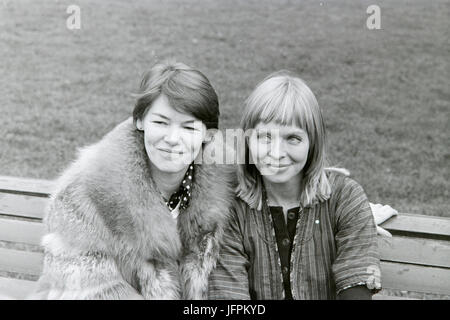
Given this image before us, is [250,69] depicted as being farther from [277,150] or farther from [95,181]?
[95,181]

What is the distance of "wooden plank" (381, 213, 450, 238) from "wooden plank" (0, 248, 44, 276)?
72.4 inches

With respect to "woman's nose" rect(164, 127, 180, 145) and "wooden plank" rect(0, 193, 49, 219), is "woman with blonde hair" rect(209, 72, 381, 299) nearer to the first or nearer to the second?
"woman's nose" rect(164, 127, 180, 145)

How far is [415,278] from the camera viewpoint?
2.90m

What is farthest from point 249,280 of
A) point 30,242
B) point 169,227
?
point 30,242

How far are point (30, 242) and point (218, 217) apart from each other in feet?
3.96

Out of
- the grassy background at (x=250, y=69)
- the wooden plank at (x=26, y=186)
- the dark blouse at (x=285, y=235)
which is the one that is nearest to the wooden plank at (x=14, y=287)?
the wooden plank at (x=26, y=186)

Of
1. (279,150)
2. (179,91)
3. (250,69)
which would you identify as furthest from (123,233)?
(250,69)

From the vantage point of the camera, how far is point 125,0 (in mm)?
7652

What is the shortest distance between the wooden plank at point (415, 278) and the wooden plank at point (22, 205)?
6.01 feet

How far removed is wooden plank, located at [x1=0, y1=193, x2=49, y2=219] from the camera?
10.6ft

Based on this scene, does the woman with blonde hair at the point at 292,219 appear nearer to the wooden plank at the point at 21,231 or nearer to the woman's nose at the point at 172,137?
the woman's nose at the point at 172,137

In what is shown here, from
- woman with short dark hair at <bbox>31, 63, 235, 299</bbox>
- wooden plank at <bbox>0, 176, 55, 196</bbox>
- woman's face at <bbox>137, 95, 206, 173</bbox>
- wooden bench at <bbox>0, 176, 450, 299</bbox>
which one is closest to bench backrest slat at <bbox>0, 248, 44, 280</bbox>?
wooden bench at <bbox>0, 176, 450, 299</bbox>

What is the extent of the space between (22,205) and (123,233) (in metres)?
1.05
